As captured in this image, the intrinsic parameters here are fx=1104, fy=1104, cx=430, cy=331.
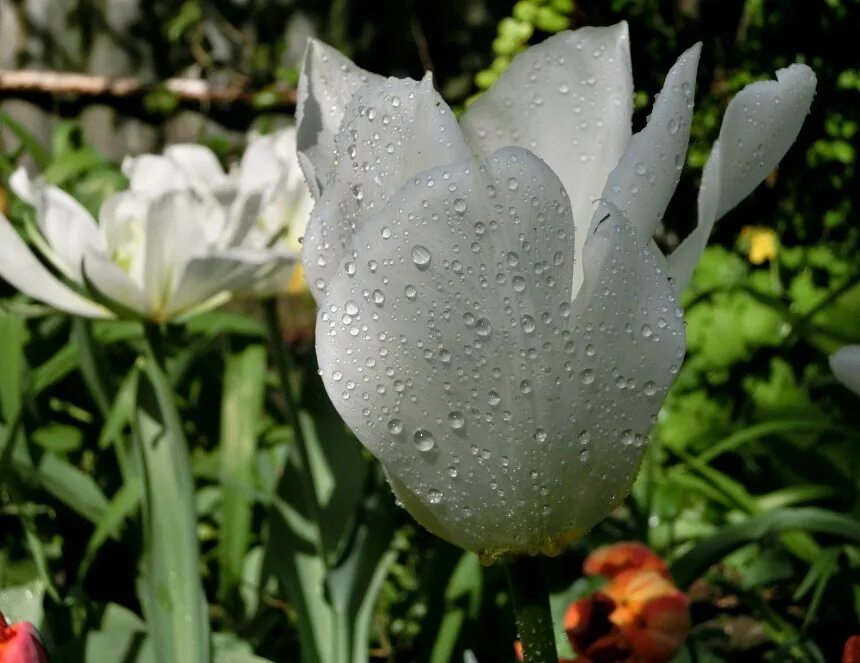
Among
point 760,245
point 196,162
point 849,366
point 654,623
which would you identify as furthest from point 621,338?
point 760,245

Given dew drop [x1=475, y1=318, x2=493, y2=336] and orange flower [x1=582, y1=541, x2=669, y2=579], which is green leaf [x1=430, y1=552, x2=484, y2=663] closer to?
orange flower [x1=582, y1=541, x2=669, y2=579]

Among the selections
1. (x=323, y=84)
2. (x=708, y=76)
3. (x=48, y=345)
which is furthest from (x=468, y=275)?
(x=708, y=76)

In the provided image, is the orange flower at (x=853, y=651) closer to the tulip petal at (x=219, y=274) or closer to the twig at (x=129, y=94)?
the tulip petal at (x=219, y=274)

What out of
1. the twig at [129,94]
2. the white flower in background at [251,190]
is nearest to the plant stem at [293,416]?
the white flower in background at [251,190]

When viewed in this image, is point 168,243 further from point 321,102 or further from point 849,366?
point 849,366

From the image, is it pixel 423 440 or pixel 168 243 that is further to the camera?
pixel 168 243

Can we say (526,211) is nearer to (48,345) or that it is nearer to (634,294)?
(634,294)
